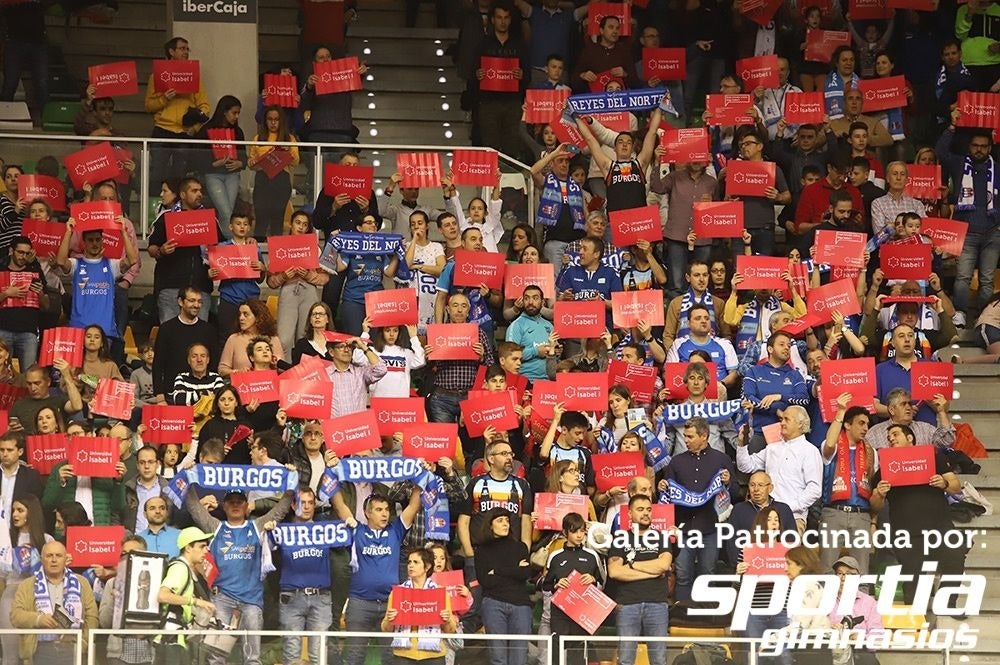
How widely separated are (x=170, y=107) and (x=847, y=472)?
6.75 metres

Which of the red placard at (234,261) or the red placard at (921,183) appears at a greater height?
the red placard at (921,183)

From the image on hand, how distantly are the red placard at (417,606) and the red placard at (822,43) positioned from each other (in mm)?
7553

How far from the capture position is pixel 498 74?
20.1 meters

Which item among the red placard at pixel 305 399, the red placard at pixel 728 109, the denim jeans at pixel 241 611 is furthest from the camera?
the red placard at pixel 728 109

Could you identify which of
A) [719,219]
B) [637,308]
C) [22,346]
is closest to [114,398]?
[22,346]

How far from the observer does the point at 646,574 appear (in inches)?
608

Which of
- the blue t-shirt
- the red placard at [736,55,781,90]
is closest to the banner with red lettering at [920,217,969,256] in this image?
the red placard at [736,55,781,90]

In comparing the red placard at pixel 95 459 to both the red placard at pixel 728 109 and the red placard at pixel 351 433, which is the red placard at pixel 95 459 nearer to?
the red placard at pixel 351 433

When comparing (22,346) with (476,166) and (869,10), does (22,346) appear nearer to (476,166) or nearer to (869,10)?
(476,166)

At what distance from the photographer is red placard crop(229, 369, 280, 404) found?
1667 centimetres

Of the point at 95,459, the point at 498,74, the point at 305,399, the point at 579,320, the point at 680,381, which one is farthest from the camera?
the point at 498,74

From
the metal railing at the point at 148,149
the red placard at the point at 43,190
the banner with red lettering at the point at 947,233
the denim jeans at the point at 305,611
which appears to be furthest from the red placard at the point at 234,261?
the banner with red lettering at the point at 947,233

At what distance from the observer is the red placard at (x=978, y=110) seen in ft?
64.8

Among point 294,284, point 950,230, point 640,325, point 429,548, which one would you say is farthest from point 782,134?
point 429,548
